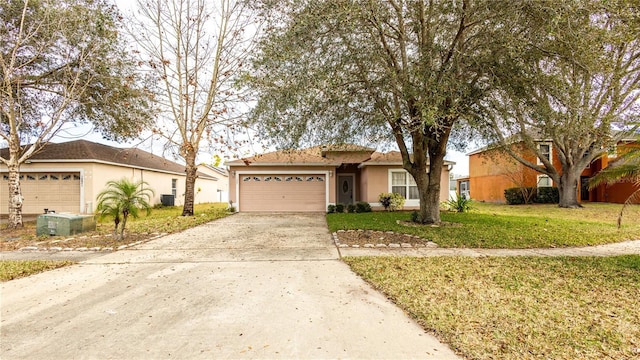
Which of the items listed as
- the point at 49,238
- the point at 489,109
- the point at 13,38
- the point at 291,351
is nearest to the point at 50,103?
the point at 13,38

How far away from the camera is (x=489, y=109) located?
8.59m

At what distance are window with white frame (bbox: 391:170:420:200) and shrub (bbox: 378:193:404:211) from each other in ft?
1.72

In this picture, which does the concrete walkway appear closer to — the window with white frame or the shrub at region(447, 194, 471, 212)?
the shrub at region(447, 194, 471, 212)

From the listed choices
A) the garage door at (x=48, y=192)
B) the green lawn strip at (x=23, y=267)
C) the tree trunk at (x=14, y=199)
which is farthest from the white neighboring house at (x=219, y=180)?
the green lawn strip at (x=23, y=267)

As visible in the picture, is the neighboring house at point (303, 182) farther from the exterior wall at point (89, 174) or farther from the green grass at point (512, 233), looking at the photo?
the exterior wall at point (89, 174)

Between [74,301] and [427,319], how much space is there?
4.73m

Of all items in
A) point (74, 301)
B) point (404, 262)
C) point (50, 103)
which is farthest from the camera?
point (50, 103)

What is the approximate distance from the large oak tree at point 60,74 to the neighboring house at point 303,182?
572 centimetres

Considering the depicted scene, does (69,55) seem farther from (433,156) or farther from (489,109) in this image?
(489,109)

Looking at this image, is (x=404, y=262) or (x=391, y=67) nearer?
(x=404, y=262)

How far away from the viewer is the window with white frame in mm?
16422

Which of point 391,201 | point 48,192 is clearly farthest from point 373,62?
point 48,192

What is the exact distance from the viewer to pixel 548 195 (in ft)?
65.2

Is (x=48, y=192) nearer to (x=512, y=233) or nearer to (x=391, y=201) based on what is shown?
(x=391, y=201)
